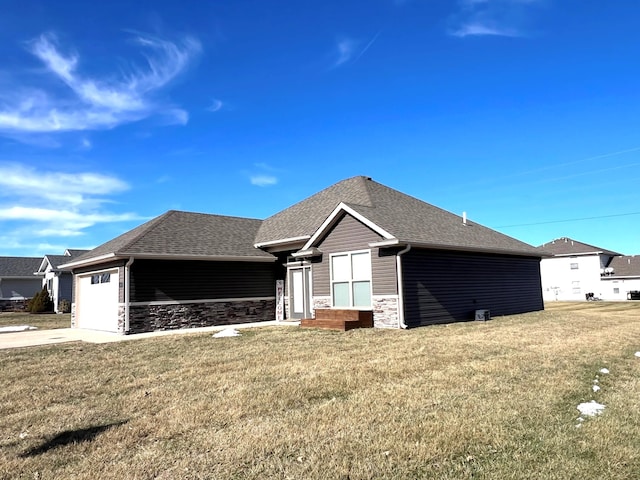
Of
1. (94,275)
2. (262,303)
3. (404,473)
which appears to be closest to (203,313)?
(262,303)

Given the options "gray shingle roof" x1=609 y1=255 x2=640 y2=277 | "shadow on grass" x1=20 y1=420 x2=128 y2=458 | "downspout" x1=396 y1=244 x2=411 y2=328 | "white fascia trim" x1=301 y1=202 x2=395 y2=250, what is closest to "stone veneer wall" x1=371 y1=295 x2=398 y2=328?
"downspout" x1=396 y1=244 x2=411 y2=328

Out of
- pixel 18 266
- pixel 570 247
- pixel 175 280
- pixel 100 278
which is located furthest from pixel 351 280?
pixel 570 247

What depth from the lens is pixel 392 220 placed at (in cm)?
1494

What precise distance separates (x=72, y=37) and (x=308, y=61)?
292 inches

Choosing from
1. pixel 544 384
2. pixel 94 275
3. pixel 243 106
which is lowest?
pixel 544 384

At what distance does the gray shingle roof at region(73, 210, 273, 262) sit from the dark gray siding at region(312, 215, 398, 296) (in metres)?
3.44

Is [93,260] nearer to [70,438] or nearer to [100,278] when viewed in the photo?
[100,278]

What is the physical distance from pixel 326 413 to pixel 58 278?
3580cm

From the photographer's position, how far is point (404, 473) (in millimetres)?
3410

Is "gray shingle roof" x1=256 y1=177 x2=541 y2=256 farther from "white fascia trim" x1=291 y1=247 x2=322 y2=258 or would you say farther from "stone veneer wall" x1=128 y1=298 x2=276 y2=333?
"stone veneer wall" x1=128 y1=298 x2=276 y2=333

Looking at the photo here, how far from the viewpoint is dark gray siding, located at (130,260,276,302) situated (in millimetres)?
15430

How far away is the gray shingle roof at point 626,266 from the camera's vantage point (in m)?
44.6

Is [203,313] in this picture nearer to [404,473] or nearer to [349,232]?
[349,232]

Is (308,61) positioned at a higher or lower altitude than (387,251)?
higher
